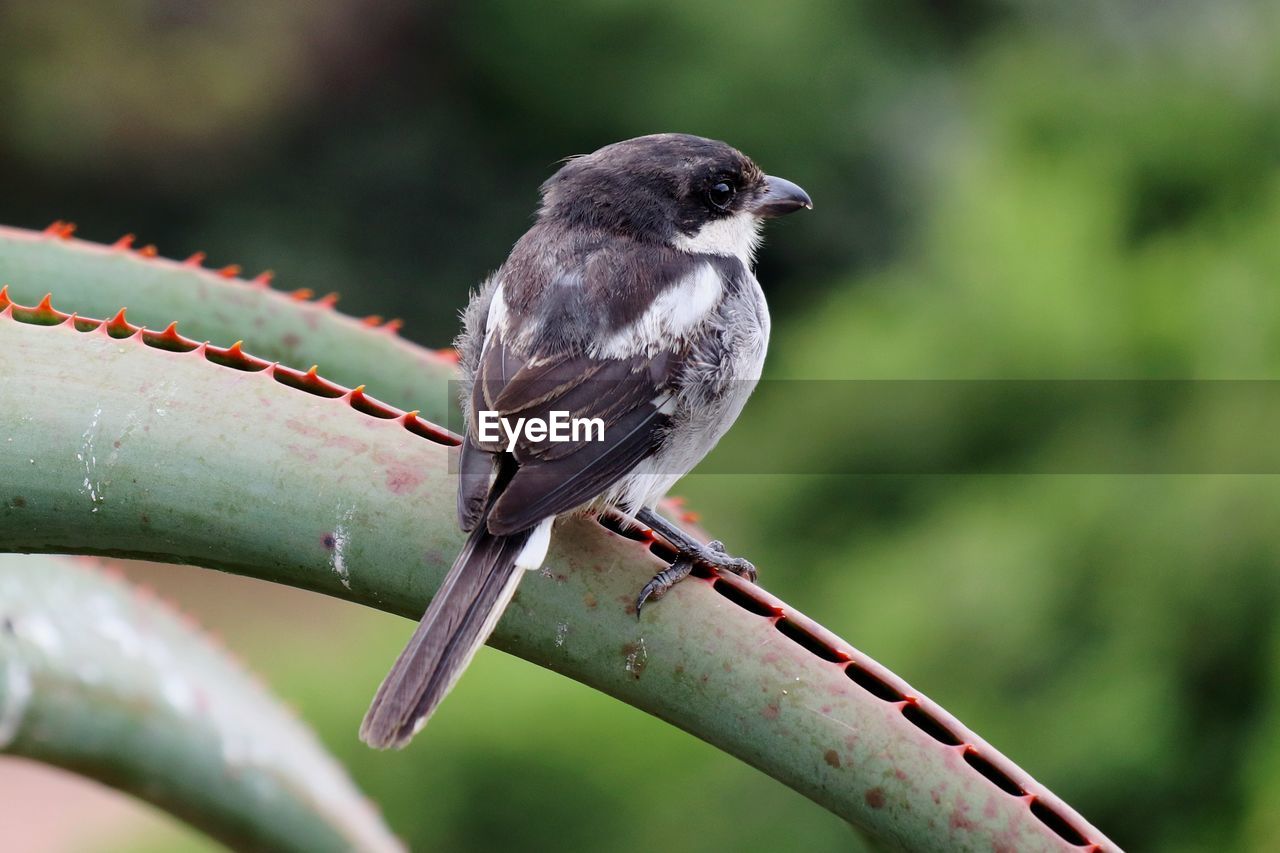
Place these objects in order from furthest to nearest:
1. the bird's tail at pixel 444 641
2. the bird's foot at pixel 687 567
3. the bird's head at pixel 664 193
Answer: the bird's head at pixel 664 193
the bird's tail at pixel 444 641
the bird's foot at pixel 687 567

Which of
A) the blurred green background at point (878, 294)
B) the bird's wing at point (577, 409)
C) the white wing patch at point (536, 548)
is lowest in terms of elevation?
the white wing patch at point (536, 548)

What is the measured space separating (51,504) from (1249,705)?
4476 mm

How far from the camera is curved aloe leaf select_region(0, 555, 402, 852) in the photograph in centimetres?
197

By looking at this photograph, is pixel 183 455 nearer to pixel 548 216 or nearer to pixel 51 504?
pixel 51 504

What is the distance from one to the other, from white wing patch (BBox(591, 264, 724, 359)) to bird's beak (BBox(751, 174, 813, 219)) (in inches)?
16.9

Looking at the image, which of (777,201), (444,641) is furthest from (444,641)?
(777,201)

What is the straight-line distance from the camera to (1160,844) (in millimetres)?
5059

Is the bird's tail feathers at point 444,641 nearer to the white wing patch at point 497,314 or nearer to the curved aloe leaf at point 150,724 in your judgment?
the curved aloe leaf at point 150,724

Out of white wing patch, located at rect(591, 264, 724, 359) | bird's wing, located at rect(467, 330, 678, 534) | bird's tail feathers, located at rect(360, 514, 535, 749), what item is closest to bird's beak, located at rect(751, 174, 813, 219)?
white wing patch, located at rect(591, 264, 724, 359)

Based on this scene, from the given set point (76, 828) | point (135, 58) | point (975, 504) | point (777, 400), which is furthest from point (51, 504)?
point (135, 58)

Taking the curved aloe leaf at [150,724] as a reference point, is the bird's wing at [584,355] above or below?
above

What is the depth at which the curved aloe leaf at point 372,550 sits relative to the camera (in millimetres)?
1481

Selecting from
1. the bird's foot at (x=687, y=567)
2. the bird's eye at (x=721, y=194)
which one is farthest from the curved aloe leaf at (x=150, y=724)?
the bird's eye at (x=721, y=194)

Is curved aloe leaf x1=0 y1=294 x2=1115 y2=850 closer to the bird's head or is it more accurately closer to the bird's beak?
the bird's head
